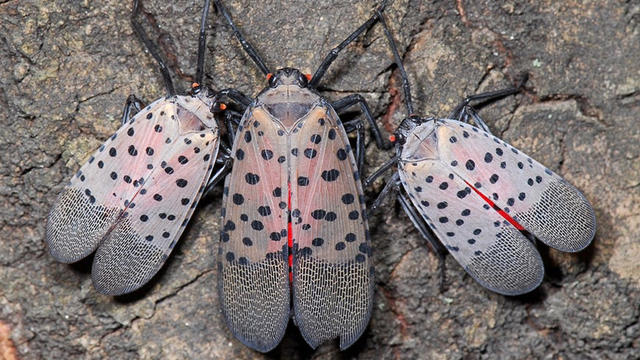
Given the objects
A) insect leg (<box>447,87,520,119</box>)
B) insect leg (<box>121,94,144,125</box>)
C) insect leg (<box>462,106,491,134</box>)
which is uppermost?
insect leg (<box>121,94,144,125</box>)

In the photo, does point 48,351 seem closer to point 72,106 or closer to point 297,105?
point 72,106

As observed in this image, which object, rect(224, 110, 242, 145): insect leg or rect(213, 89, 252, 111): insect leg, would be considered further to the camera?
rect(224, 110, 242, 145): insect leg

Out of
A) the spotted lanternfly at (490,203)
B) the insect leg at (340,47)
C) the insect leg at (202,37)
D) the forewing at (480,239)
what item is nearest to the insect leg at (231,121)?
the insect leg at (202,37)

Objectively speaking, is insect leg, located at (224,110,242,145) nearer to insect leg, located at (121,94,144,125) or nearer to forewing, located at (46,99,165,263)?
forewing, located at (46,99,165,263)

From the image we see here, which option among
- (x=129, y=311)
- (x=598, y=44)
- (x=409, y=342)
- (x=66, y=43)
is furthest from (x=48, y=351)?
(x=598, y=44)

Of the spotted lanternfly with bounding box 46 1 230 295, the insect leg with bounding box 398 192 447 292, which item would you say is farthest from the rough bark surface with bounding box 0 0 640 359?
the spotted lanternfly with bounding box 46 1 230 295

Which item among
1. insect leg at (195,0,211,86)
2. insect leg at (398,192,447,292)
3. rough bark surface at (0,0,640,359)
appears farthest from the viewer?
insect leg at (398,192,447,292)

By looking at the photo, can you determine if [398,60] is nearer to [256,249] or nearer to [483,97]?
[483,97]
